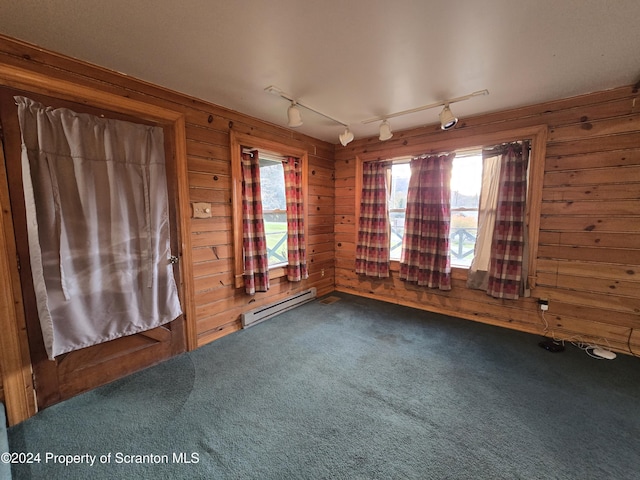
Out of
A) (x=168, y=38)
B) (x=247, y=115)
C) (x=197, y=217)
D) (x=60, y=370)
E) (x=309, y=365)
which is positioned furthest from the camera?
(x=247, y=115)

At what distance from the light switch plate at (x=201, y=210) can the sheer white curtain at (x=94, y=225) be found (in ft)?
0.90

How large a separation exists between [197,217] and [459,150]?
293 centimetres

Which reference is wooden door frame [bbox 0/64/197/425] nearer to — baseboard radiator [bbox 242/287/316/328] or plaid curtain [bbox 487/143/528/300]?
baseboard radiator [bbox 242/287/316/328]

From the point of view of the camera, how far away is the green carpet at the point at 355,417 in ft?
4.38

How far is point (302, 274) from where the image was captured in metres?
3.49

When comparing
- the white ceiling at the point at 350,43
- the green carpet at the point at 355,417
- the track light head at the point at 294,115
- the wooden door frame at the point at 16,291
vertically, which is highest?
the white ceiling at the point at 350,43

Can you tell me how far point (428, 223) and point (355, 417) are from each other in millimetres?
2328

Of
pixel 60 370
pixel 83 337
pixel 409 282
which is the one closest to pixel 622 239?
pixel 409 282

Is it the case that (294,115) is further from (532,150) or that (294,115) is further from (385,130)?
(532,150)

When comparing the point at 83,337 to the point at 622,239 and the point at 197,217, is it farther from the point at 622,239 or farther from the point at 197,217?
the point at 622,239

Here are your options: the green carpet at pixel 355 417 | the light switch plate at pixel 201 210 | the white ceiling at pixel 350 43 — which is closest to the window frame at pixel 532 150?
the white ceiling at pixel 350 43

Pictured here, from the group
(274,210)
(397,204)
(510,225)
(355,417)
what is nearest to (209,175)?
(274,210)

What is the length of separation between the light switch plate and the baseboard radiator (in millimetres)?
1156

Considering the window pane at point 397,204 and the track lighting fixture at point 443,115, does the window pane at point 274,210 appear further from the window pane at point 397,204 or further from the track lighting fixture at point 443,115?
the window pane at point 397,204
